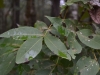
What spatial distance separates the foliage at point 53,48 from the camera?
63 cm

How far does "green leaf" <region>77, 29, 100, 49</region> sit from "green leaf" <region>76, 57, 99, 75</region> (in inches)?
2.4

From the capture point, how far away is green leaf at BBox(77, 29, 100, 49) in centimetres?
70

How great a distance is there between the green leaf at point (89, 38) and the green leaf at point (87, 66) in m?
0.06

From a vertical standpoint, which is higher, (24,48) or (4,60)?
(24,48)


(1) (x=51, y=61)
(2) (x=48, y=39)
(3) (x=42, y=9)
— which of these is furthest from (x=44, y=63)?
(3) (x=42, y=9)

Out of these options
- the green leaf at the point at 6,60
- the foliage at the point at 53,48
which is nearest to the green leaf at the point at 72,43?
the foliage at the point at 53,48

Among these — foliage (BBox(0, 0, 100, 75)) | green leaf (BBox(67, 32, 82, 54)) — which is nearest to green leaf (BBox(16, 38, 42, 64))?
foliage (BBox(0, 0, 100, 75))

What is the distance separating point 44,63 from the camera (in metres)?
0.79

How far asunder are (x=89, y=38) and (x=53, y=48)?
0.61 ft

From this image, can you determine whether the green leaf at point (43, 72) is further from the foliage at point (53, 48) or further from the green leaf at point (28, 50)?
the green leaf at point (28, 50)

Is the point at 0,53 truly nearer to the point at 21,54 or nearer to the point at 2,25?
the point at 21,54

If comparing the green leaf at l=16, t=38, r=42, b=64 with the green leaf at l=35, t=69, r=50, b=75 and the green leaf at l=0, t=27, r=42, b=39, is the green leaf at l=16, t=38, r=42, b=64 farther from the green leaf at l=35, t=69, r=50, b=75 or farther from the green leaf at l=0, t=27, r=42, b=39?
the green leaf at l=35, t=69, r=50, b=75

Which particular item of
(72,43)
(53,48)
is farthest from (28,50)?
(72,43)

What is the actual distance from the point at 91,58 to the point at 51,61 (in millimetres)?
172
